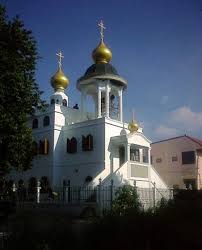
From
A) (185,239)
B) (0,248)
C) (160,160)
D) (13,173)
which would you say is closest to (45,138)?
(13,173)

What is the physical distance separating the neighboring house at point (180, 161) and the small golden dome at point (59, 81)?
1300 centimetres

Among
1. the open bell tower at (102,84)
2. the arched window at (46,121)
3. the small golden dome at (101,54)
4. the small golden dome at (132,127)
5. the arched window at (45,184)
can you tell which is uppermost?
the small golden dome at (101,54)

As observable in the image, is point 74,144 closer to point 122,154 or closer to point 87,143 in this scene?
point 87,143

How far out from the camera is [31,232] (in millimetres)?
9172

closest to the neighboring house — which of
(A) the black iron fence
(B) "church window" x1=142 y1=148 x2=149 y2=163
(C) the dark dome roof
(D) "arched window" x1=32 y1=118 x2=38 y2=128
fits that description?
(B) "church window" x1=142 y1=148 x2=149 y2=163

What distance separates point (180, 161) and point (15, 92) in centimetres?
2507

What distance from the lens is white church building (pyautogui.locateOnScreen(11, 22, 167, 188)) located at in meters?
28.6

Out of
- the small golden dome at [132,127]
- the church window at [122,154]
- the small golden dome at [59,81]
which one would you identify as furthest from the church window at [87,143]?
the small golden dome at [59,81]

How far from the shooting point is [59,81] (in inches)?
1447

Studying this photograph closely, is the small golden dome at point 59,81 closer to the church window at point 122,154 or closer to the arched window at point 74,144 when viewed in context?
the arched window at point 74,144

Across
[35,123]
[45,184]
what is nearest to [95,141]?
[45,184]

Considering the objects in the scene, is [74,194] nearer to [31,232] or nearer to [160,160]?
[31,232]

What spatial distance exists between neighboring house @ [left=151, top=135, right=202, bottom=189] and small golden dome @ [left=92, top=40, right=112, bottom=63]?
40.5 ft

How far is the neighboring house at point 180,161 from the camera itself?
37.5m
